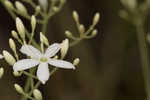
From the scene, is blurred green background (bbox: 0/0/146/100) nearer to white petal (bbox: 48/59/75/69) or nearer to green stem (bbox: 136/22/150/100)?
green stem (bbox: 136/22/150/100)

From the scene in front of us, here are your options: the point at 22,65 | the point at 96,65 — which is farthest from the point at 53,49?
the point at 96,65

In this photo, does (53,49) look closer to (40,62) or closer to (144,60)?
(40,62)

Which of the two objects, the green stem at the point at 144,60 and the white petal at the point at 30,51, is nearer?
the white petal at the point at 30,51

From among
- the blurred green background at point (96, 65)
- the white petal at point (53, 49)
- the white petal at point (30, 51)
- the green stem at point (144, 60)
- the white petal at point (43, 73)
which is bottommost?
the white petal at point (43, 73)

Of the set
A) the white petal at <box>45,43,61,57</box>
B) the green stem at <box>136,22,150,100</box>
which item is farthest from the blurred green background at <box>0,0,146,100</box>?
the white petal at <box>45,43,61,57</box>

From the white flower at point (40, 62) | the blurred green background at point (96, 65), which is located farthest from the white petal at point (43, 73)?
the blurred green background at point (96, 65)

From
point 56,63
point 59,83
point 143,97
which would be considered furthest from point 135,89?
point 56,63

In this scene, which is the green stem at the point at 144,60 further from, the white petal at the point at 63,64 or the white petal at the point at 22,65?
the white petal at the point at 22,65
